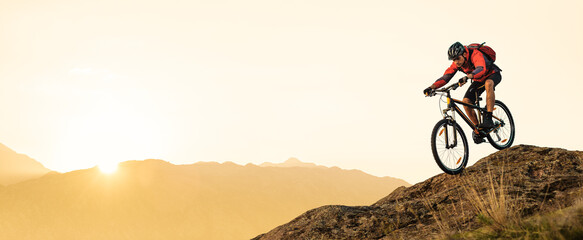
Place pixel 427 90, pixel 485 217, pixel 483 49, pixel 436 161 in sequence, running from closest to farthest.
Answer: pixel 485 217, pixel 436 161, pixel 427 90, pixel 483 49

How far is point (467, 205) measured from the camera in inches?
231

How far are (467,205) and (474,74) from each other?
3.32 meters

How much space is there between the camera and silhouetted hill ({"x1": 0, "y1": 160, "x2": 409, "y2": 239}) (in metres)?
93.4

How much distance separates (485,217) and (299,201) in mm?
109082

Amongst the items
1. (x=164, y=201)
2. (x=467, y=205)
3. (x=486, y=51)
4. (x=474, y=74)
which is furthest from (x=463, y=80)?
(x=164, y=201)

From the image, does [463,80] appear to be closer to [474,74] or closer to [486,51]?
[474,74]

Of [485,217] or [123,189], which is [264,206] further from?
[485,217]

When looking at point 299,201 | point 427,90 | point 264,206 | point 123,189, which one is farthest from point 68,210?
point 427,90

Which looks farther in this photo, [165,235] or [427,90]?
[165,235]

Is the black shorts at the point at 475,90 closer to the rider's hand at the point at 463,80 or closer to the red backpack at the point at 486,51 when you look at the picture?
the red backpack at the point at 486,51

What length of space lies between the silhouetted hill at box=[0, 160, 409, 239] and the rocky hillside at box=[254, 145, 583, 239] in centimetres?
8932

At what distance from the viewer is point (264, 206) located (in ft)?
354

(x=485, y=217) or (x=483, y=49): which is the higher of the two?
(x=483, y=49)

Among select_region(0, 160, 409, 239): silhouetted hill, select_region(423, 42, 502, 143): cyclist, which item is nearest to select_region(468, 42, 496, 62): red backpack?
select_region(423, 42, 502, 143): cyclist
